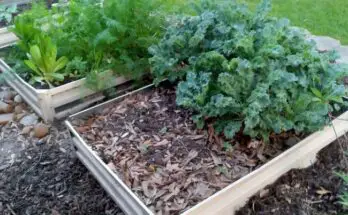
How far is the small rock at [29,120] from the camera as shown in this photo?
2984 millimetres

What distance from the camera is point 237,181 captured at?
1.98 metres

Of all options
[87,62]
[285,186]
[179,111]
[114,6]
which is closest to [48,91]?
[87,62]

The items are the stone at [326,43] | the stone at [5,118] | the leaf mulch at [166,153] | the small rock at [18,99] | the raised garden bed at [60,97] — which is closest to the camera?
the leaf mulch at [166,153]

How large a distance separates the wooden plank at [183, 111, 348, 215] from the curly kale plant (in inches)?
3.9

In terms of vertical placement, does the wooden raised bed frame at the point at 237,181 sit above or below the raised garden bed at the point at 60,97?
above

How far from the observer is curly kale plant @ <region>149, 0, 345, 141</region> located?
7.03 ft

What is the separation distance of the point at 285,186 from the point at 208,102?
61 cm

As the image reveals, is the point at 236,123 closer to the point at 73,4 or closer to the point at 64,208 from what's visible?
the point at 64,208

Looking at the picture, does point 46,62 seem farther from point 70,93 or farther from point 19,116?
point 19,116

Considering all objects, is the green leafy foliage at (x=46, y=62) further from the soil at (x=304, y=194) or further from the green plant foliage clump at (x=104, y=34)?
the soil at (x=304, y=194)

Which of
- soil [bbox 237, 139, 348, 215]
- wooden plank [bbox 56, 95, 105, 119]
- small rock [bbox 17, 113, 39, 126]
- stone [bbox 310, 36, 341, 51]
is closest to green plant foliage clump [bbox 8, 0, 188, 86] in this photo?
wooden plank [bbox 56, 95, 105, 119]

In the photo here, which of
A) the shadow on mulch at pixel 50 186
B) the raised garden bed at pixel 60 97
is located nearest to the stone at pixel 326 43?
the raised garden bed at pixel 60 97

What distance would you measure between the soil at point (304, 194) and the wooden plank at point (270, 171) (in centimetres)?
4

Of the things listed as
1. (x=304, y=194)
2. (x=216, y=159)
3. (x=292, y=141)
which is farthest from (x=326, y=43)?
(x=216, y=159)
